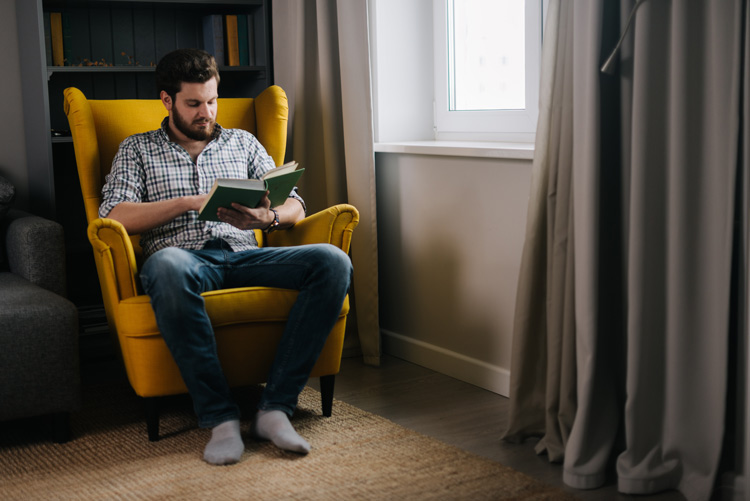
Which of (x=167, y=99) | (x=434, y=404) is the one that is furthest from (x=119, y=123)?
(x=434, y=404)

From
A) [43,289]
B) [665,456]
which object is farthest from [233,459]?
[665,456]

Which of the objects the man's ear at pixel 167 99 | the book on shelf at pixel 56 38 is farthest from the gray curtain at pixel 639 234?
the book on shelf at pixel 56 38

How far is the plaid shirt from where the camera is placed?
2441mm

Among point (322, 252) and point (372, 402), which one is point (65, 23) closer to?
point (322, 252)

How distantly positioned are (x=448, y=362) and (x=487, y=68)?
40.6 inches

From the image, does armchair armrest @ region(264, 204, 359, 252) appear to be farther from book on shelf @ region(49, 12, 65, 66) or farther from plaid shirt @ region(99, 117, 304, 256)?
book on shelf @ region(49, 12, 65, 66)

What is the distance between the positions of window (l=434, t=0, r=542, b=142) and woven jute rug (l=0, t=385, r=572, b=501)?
112 centimetres

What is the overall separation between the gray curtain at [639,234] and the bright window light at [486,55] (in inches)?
29.5

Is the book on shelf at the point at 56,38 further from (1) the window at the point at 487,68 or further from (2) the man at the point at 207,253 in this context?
(1) the window at the point at 487,68

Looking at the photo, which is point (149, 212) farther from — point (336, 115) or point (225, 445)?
point (336, 115)

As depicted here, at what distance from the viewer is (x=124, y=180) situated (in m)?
2.44

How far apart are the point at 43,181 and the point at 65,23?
2.00 feet

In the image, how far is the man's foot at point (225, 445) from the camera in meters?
2.07

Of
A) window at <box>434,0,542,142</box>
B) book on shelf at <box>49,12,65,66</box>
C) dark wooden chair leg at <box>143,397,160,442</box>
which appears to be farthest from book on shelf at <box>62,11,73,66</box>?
dark wooden chair leg at <box>143,397,160,442</box>
